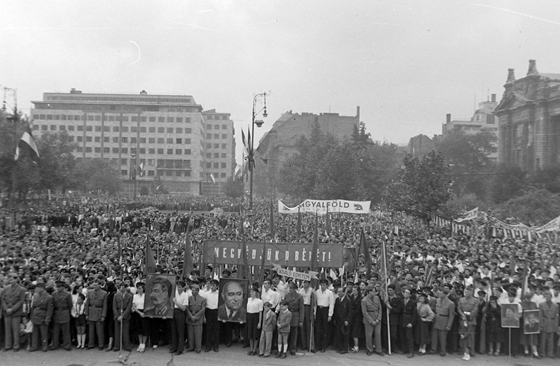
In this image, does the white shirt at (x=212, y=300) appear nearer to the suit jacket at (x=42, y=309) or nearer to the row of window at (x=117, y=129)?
the suit jacket at (x=42, y=309)

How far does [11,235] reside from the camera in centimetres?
2191

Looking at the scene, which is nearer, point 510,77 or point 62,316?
point 62,316

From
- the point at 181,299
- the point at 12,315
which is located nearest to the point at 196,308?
the point at 181,299

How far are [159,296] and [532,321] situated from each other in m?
7.65

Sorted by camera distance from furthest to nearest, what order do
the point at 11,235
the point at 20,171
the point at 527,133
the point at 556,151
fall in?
1. the point at 527,133
2. the point at 556,151
3. the point at 20,171
4. the point at 11,235

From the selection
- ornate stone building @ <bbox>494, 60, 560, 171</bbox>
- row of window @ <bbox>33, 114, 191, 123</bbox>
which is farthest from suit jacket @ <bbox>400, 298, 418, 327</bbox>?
row of window @ <bbox>33, 114, 191, 123</bbox>

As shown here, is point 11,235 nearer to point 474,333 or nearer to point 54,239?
point 54,239

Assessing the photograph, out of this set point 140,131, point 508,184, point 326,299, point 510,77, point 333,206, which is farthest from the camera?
point 140,131

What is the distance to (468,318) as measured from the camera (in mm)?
9898

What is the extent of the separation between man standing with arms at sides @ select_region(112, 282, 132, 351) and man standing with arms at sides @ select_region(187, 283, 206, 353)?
1229mm

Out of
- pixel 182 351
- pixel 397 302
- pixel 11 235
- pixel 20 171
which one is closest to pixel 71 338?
pixel 182 351

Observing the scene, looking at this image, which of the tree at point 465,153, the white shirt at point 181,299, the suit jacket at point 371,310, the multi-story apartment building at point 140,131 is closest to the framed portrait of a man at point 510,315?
the suit jacket at point 371,310

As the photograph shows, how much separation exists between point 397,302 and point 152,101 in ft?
369

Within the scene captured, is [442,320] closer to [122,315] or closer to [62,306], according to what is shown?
[122,315]
